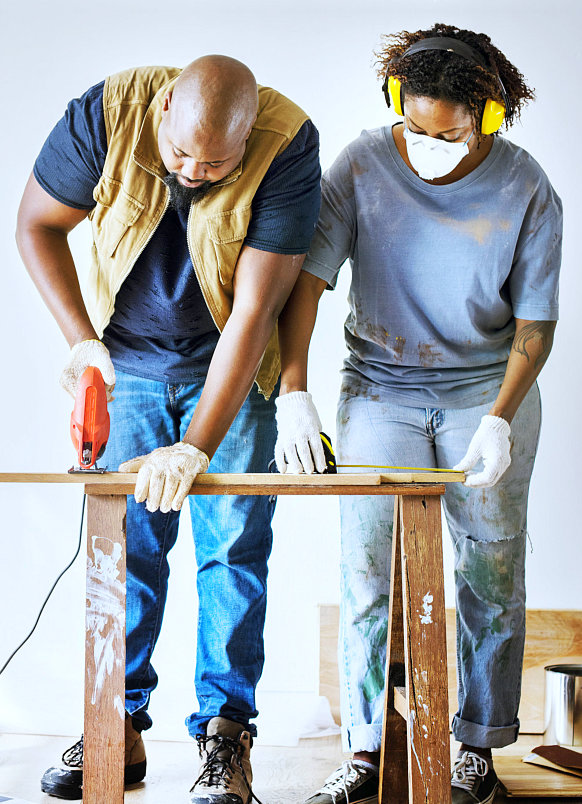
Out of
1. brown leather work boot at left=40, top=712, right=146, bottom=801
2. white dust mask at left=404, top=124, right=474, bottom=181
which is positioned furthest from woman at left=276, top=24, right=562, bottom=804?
brown leather work boot at left=40, top=712, right=146, bottom=801

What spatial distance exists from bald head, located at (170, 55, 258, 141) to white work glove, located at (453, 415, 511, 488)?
29.8 inches

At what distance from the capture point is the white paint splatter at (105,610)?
130 cm

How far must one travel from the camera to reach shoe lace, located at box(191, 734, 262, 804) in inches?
63.4

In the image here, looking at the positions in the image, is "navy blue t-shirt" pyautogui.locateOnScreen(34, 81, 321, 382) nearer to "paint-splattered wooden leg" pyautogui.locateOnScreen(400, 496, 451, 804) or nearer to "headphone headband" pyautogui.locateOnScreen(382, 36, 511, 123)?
"headphone headband" pyautogui.locateOnScreen(382, 36, 511, 123)

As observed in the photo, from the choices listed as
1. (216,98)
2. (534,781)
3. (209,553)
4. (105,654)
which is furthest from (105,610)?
(534,781)

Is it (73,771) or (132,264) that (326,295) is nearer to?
(132,264)

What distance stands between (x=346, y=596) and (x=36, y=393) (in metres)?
1.27

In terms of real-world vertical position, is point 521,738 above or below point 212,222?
below

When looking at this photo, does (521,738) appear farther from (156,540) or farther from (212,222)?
(212,222)

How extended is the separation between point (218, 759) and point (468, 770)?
54 cm

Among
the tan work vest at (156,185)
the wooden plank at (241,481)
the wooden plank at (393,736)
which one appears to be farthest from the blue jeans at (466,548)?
the tan work vest at (156,185)

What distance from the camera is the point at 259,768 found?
2.06 metres

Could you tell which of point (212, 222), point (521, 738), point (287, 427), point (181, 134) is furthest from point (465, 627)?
point (181, 134)

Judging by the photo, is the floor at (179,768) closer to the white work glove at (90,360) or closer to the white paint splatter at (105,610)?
the white paint splatter at (105,610)
